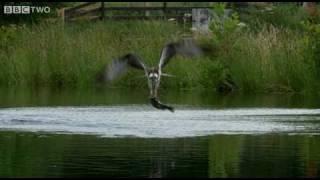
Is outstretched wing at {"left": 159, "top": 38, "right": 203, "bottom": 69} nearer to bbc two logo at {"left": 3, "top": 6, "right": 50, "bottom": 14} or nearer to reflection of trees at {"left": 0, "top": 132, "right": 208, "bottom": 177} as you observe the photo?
reflection of trees at {"left": 0, "top": 132, "right": 208, "bottom": 177}

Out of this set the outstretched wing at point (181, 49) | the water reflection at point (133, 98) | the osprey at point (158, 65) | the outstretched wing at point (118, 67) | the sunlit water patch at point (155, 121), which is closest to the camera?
the osprey at point (158, 65)

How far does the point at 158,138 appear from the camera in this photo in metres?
17.4

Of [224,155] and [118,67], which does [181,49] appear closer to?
[118,67]

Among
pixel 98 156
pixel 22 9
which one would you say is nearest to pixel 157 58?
pixel 22 9

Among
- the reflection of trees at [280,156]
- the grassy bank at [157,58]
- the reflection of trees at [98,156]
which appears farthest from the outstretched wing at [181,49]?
the grassy bank at [157,58]

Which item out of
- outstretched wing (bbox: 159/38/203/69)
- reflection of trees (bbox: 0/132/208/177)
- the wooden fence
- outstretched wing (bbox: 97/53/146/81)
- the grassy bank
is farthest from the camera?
the wooden fence

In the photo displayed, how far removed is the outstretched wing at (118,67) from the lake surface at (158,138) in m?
0.98

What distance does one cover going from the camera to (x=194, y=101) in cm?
2661

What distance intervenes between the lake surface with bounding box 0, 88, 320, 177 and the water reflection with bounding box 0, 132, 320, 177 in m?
0.01

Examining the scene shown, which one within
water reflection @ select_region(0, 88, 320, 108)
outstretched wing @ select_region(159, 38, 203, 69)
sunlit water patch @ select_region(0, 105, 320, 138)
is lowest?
water reflection @ select_region(0, 88, 320, 108)

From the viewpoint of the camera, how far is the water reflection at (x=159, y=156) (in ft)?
44.2

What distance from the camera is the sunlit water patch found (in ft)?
61.5

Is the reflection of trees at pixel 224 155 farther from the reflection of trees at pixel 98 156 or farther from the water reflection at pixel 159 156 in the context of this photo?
the reflection of trees at pixel 98 156

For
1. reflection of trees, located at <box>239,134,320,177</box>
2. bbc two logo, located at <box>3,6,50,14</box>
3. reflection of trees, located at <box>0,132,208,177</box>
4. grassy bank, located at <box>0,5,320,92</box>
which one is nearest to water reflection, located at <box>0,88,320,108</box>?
grassy bank, located at <box>0,5,320,92</box>
